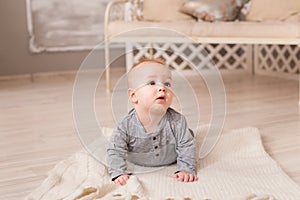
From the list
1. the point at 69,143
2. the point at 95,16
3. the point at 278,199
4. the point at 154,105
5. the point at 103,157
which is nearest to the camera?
the point at 278,199

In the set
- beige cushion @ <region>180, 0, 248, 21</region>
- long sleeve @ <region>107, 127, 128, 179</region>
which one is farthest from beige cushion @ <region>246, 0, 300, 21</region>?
long sleeve @ <region>107, 127, 128, 179</region>

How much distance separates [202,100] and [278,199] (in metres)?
1.57

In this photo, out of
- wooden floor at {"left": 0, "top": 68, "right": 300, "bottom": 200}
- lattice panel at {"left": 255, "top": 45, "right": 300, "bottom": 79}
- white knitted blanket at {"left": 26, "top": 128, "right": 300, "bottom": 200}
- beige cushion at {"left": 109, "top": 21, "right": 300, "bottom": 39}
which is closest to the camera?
white knitted blanket at {"left": 26, "top": 128, "right": 300, "bottom": 200}

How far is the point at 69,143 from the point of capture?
79.6 inches

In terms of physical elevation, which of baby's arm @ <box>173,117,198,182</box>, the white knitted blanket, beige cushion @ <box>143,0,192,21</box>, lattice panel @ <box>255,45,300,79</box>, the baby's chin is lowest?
lattice panel @ <box>255,45,300,79</box>

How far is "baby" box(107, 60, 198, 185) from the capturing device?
1483 millimetres

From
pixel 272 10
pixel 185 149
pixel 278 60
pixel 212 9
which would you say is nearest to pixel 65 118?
pixel 185 149

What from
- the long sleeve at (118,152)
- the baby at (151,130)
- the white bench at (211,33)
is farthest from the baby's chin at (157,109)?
the white bench at (211,33)

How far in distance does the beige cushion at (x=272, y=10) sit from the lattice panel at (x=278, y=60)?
54 centimetres

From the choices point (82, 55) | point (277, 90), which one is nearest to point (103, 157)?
point (277, 90)

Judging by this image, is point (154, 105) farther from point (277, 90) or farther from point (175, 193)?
point (277, 90)

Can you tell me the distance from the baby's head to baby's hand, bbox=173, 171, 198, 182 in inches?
7.8

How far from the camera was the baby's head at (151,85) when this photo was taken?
147 centimetres

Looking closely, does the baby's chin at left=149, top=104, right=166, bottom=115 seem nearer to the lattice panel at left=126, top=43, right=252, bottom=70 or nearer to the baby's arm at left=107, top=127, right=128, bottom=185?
the baby's arm at left=107, top=127, right=128, bottom=185
